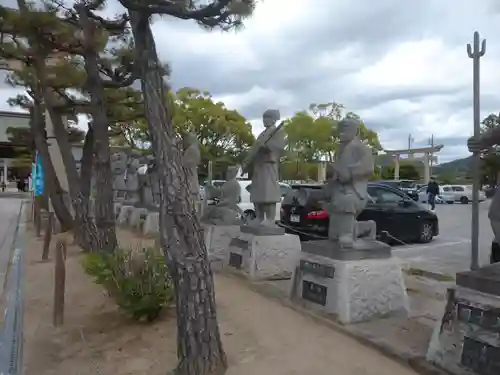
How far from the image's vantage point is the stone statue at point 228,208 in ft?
29.6

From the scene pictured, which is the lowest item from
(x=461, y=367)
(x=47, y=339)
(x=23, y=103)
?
(x=47, y=339)

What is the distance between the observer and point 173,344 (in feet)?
15.2

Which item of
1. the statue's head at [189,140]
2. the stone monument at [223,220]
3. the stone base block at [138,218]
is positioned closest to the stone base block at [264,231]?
the stone monument at [223,220]

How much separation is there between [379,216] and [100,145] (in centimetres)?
590

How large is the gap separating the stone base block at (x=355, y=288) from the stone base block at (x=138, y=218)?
352 inches

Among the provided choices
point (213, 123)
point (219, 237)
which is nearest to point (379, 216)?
point (219, 237)

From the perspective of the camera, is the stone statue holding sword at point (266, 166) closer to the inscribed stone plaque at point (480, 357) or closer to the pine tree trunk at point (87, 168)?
the inscribed stone plaque at point (480, 357)

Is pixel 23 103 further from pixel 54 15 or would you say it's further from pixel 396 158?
pixel 396 158

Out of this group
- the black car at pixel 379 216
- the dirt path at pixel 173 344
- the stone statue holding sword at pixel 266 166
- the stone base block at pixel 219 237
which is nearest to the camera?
the dirt path at pixel 173 344

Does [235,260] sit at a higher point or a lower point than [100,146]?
lower

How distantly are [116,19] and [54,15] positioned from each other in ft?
3.69

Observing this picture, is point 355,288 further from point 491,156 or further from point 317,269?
point 491,156

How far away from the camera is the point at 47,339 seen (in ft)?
16.8

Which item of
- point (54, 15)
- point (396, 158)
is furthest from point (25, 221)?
point (396, 158)
